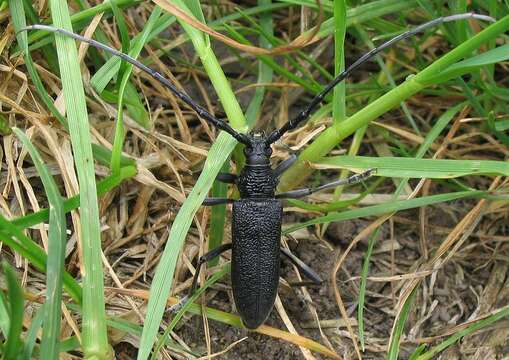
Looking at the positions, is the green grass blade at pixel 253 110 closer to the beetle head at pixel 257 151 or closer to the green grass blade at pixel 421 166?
the beetle head at pixel 257 151

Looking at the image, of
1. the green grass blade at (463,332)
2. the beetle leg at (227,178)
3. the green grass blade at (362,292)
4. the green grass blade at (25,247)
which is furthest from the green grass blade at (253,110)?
the green grass blade at (463,332)

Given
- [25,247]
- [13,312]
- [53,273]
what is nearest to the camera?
[13,312]

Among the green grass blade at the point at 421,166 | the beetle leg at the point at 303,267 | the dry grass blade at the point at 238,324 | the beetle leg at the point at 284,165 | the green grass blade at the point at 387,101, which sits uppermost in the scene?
the green grass blade at the point at 387,101

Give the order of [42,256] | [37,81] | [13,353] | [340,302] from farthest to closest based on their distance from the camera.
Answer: [340,302]
[37,81]
[42,256]
[13,353]

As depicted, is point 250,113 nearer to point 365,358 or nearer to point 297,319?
point 297,319

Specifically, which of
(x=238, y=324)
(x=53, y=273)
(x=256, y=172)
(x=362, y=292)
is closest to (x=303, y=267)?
(x=362, y=292)

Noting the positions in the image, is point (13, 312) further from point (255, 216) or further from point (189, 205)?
point (255, 216)

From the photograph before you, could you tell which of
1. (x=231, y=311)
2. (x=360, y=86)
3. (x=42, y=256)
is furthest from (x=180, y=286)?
(x=360, y=86)
